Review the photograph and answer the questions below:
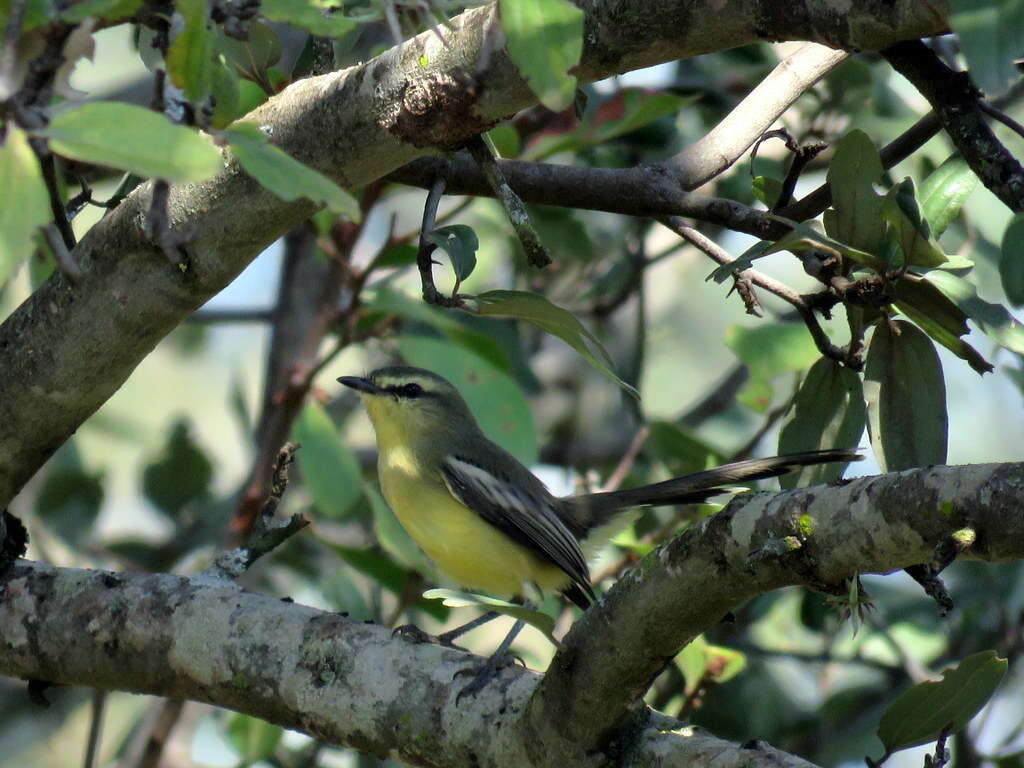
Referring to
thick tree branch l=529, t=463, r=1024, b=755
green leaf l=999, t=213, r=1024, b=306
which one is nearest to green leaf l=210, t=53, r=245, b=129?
thick tree branch l=529, t=463, r=1024, b=755

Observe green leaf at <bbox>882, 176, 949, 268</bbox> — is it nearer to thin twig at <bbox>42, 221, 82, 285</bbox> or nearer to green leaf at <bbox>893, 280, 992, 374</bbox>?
green leaf at <bbox>893, 280, 992, 374</bbox>

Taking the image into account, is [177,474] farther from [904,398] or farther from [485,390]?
[904,398]

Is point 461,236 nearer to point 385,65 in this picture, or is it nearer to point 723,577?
point 385,65

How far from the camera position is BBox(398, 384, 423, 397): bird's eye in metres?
5.14

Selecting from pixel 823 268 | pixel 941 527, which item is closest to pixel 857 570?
pixel 941 527

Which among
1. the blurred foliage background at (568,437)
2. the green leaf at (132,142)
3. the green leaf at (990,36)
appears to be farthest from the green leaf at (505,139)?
the green leaf at (132,142)

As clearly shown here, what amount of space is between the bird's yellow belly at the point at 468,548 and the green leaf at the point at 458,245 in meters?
2.22

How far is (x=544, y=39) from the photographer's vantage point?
5.32 feet

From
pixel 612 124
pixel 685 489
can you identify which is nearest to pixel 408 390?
pixel 612 124

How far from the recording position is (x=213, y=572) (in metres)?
3.04

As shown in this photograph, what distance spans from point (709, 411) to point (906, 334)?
10.8ft

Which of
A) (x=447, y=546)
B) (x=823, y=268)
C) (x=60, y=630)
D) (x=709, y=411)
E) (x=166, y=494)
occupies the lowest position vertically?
(x=60, y=630)

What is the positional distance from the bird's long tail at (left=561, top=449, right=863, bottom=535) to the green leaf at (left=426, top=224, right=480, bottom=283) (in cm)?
85

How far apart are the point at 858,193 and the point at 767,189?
1.09 feet
